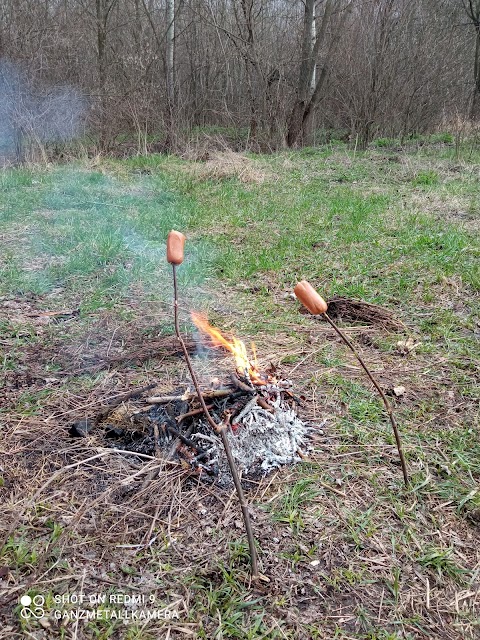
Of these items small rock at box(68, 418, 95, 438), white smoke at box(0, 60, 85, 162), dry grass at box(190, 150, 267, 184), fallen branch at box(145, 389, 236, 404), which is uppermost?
white smoke at box(0, 60, 85, 162)

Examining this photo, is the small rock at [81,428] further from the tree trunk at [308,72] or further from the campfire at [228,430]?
the tree trunk at [308,72]

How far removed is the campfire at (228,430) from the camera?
2.08 m

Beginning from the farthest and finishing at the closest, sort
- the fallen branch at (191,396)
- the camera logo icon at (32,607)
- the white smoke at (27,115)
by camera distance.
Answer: the white smoke at (27,115) < the fallen branch at (191,396) < the camera logo icon at (32,607)

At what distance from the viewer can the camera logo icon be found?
1.48 meters

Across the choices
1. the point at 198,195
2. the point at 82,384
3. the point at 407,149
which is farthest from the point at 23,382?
the point at 407,149

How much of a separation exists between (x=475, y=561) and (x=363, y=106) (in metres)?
11.2

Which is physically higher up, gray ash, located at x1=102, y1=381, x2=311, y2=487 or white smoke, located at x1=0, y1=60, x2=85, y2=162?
white smoke, located at x1=0, y1=60, x2=85, y2=162

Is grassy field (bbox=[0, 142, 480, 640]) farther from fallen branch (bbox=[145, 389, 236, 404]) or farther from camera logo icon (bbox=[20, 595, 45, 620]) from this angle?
fallen branch (bbox=[145, 389, 236, 404])

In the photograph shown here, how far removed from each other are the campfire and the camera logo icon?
2.32ft

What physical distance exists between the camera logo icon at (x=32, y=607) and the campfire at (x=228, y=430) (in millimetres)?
706

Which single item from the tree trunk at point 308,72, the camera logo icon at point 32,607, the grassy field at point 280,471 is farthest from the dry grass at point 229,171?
the camera logo icon at point 32,607

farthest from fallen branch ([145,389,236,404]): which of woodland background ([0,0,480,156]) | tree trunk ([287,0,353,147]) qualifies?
tree trunk ([287,0,353,147])

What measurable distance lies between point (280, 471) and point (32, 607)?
104 cm

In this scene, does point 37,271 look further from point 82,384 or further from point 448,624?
point 448,624
